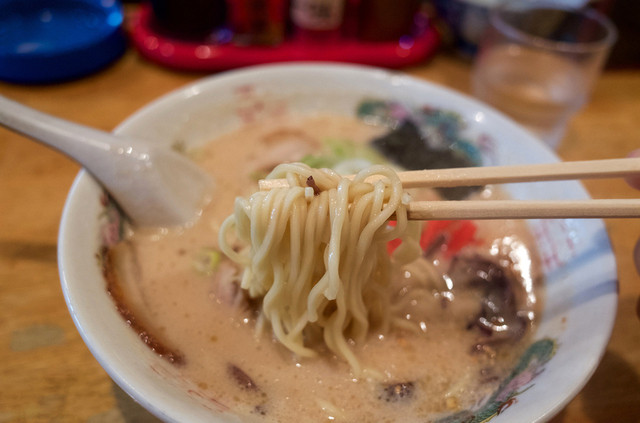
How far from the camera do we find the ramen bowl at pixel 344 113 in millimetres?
990

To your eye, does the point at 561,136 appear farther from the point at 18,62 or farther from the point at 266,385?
the point at 18,62

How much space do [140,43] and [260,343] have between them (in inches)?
76.7

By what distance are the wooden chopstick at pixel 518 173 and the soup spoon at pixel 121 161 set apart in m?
0.46

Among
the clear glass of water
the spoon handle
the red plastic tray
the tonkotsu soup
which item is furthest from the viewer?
the red plastic tray

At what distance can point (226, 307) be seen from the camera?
4.37ft

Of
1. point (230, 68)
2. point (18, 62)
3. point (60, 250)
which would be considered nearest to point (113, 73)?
point (18, 62)

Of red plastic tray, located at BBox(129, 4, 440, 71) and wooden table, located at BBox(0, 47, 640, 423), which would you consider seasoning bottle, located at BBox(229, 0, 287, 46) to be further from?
wooden table, located at BBox(0, 47, 640, 423)

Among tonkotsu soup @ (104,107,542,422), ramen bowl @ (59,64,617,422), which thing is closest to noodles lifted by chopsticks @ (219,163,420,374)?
tonkotsu soup @ (104,107,542,422)

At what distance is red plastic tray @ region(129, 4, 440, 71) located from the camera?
244 centimetres

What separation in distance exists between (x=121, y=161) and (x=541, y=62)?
2.03 meters

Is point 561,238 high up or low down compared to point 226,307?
up

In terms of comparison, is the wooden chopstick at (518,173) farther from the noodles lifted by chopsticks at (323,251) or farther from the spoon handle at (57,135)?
the spoon handle at (57,135)

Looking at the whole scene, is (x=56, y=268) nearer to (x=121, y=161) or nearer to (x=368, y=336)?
(x=121, y=161)

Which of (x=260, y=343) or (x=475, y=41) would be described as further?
(x=475, y=41)
